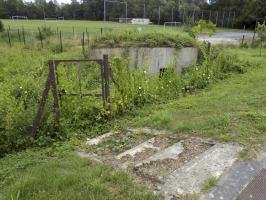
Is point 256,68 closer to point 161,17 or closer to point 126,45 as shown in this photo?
point 126,45

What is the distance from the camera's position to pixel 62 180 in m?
3.07

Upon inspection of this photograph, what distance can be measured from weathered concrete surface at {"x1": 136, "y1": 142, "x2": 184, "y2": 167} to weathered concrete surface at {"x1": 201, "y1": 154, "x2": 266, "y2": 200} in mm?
743

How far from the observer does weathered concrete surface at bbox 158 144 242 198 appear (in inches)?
117

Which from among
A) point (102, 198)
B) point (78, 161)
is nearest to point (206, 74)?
point (78, 161)

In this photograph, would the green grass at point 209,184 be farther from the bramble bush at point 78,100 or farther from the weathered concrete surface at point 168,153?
the bramble bush at point 78,100

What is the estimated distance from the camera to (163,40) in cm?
1039

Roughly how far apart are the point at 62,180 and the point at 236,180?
1868 millimetres

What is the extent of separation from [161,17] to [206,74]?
3608 cm

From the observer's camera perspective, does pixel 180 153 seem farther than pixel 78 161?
Yes

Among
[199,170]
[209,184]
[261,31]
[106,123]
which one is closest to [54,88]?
[106,123]

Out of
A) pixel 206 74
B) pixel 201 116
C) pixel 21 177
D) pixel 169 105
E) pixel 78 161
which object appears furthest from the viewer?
pixel 206 74

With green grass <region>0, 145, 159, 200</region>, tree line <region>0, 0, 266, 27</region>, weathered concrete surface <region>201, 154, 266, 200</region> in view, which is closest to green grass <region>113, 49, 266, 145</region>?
weathered concrete surface <region>201, 154, 266, 200</region>

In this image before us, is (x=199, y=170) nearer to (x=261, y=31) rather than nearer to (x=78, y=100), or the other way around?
(x=78, y=100)

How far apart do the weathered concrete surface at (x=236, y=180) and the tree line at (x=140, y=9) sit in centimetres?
2890
